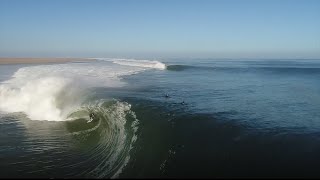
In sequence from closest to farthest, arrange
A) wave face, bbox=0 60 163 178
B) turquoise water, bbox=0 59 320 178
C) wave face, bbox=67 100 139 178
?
1. turquoise water, bbox=0 59 320 178
2. wave face, bbox=67 100 139 178
3. wave face, bbox=0 60 163 178

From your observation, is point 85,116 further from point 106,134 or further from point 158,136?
point 158,136

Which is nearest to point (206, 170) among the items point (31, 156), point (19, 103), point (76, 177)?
point (76, 177)

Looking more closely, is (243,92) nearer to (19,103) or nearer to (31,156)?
(19,103)

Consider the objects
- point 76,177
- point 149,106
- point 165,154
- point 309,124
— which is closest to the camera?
point 76,177

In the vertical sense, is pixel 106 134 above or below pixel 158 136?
below

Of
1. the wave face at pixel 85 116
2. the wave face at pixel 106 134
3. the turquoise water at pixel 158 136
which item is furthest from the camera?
the wave face at pixel 85 116

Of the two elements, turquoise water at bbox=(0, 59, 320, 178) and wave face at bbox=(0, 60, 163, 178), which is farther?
wave face at bbox=(0, 60, 163, 178)

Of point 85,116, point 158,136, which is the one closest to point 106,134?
point 158,136

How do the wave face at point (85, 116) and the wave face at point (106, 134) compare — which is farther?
the wave face at point (85, 116)

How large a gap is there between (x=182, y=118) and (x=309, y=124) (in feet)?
19.1

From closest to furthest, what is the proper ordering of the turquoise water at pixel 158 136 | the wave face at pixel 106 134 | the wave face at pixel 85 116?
the turquoise water at pixel 158 136, the wave face at pixel 106 134, the wave face at pixel 85 116

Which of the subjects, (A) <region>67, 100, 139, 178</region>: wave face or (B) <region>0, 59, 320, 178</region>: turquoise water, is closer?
(B) <region>0, 59, 320, 178</region>: turquoise water

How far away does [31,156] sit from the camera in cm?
1177

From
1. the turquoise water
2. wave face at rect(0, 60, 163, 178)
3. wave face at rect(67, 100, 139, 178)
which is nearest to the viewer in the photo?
the turquoise water
